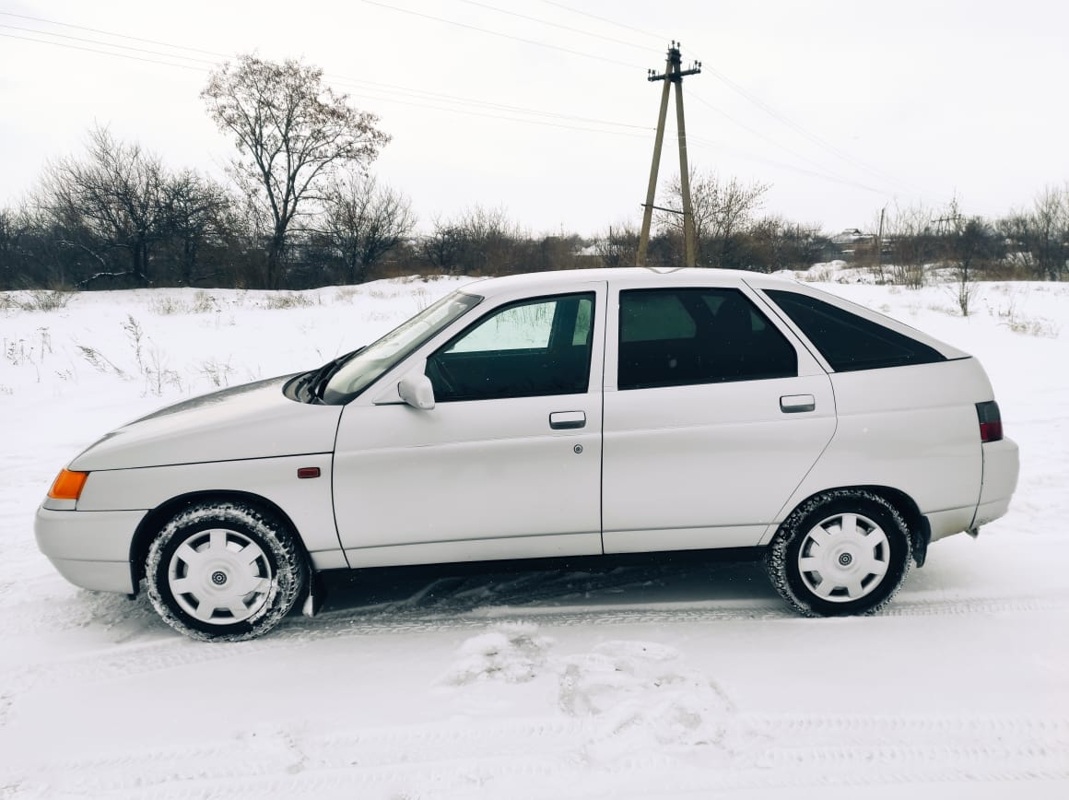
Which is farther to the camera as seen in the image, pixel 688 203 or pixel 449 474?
pixel 688 203

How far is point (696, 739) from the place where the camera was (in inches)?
104

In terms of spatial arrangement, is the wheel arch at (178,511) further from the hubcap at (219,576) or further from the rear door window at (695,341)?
the rear door window at (695,341)

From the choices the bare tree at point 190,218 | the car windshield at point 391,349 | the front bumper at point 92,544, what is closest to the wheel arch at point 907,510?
the car windshield at point 391,349

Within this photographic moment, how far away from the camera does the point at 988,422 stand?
3.52 meters

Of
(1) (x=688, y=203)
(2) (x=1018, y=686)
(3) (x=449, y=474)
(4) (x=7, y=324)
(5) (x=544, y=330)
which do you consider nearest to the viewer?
(2) (x=1018, y=686)

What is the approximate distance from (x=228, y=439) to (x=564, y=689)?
1.83 metres

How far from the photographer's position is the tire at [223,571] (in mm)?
3289

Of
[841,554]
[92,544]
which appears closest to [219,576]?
[92,544]

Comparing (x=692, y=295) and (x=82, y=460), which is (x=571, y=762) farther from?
(x=82, y=460)

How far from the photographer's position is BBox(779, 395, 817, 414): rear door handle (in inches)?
133

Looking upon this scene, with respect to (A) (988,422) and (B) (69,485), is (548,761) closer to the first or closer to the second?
(B) (69,485)

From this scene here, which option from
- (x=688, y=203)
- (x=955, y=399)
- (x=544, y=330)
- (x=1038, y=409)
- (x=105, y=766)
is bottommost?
(x=105, y=766)

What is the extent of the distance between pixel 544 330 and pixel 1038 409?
6.45m

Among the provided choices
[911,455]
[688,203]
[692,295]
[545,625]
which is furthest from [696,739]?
[688,203]
